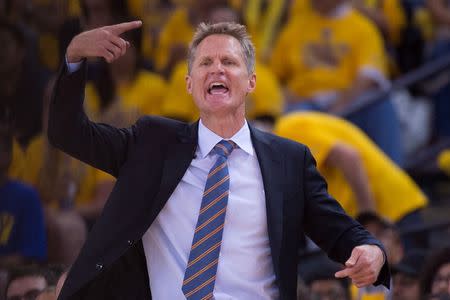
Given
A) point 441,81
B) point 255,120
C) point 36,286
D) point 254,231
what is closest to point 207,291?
point 254,231

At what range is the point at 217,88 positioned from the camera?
11.0ft

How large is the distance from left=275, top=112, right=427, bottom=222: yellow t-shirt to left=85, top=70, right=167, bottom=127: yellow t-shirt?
1.07m

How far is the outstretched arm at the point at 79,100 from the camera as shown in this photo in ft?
10.1

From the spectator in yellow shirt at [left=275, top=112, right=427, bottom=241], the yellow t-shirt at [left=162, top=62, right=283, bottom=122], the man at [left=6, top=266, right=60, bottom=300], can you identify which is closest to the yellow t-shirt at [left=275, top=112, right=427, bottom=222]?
the spectator in yellow shirt at [left=275, top=112, right=427, bottom=241]

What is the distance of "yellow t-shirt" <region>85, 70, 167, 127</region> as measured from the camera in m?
6.53

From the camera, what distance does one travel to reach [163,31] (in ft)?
25.8

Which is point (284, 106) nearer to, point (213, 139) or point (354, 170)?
point (354, 170)

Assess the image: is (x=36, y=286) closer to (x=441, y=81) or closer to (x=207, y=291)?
(x=207, y=291)

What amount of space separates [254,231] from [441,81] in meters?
4.67

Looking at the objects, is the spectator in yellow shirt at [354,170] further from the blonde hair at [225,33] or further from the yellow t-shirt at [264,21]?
the blonde hair at [225,33]

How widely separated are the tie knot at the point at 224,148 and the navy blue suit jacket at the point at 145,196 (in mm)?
76

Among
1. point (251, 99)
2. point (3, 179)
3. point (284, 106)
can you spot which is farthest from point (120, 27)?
point (284, 106)

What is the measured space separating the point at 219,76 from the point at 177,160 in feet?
1.01

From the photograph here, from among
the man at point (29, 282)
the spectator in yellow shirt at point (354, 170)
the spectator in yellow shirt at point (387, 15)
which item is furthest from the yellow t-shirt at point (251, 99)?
the man at point (29, 282)
